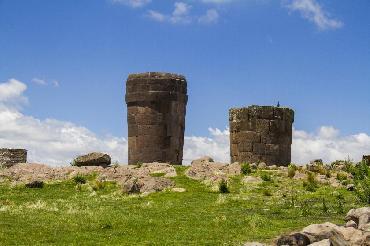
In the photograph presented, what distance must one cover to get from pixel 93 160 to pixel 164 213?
54.4 ft

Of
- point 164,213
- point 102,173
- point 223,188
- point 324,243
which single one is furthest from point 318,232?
point 102,173

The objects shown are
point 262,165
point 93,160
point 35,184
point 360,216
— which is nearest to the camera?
point 360,216

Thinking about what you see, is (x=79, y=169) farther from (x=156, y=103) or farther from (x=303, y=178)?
(x=303, y=178)

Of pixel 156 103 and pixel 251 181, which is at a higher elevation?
pixel 156 103

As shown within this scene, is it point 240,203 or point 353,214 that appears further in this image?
point 240,203

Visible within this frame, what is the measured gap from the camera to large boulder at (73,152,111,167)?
36062mm

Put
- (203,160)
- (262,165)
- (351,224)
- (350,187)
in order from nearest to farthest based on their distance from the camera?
(351,224) → (350,187) → (262,165) → (203,160)

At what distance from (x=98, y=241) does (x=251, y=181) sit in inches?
576

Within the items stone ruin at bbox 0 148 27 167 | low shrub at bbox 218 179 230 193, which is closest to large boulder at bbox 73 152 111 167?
stone ruin at bbox 0 148 27 167

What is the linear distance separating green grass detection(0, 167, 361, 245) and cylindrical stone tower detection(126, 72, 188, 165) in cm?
535

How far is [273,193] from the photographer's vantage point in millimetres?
25828

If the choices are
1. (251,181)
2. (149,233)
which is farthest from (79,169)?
(149,233)

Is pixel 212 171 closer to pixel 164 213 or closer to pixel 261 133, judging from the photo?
pixel 261 133

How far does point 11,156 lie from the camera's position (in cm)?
4159
